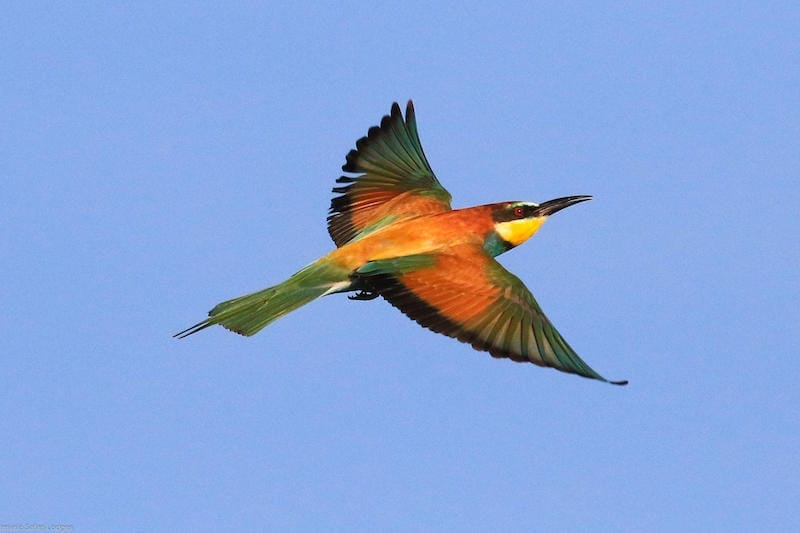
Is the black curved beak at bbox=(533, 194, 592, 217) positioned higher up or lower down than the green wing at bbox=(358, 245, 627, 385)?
higher up

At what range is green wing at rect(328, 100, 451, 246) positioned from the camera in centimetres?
1095

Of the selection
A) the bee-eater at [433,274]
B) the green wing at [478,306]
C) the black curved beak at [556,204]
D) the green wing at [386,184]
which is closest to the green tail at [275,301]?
the bee-eater at [433,274]

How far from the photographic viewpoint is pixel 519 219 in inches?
404

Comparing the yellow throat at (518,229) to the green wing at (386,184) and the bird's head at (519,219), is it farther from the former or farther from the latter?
the green wing at (386,184)

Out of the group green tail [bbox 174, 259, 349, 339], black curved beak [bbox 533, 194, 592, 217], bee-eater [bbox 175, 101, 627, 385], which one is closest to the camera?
bee-eater [bbox 175, 101, 627, 385]

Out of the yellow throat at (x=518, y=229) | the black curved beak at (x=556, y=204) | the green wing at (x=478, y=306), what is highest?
the black curved beak at (x=556, y=204)

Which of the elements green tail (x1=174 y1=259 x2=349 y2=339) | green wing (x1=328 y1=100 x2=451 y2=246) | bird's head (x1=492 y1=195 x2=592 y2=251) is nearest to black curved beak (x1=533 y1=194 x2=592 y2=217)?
bird's head (x1=492 y1=195 x2=592 y2=251)

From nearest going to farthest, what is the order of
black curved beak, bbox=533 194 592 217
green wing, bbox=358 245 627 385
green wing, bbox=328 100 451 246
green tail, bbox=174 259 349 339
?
1. green wing, bbox=358 245 627 385
2. green tail, bbox=174 259 349 339
3. black curved beak, bbox=533 194 592 217
4. green wing, bbox=328 100 451 246

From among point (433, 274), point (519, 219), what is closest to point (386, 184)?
point (519, 219)

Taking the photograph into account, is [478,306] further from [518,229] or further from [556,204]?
[556,204]

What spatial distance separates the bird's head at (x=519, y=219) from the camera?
33.3 feet

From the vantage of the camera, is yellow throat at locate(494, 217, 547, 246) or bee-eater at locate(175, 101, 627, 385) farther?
yellow throat at locate(494, 217, 547, 246)

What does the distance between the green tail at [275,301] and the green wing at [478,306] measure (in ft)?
1.20

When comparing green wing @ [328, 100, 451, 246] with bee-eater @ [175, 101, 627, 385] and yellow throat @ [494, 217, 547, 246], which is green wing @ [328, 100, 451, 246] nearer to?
bee-eater @ [175, 101, 627, 385]
